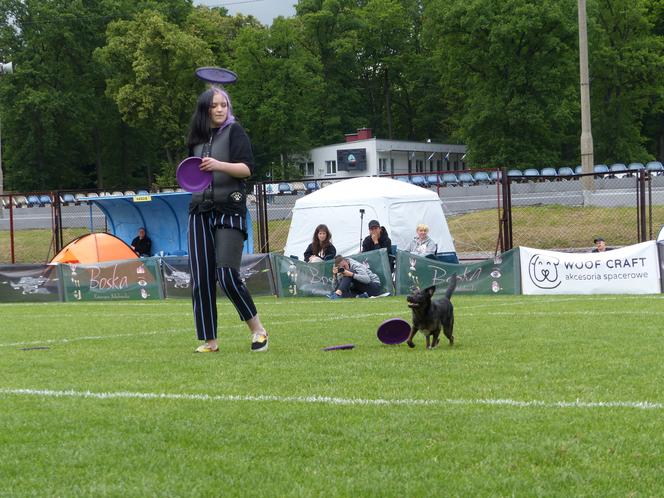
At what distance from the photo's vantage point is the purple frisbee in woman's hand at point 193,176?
794cm

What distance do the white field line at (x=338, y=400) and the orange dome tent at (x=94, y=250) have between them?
56.8 feet

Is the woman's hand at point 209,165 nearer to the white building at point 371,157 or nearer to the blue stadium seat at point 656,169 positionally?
the blue stadium seat at point 656,169

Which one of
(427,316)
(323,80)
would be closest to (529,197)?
(427,316)

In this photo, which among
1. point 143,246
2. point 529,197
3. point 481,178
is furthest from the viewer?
point 481,178

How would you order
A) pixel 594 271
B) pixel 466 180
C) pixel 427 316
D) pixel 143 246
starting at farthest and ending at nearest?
pixel 466 180 → pixel 143 246 → pixel 594 271 → pixel 427 316

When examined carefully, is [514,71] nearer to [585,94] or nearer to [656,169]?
[656,169]

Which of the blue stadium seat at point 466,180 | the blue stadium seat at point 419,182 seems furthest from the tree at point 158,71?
the blue stadium seat at point 419,182

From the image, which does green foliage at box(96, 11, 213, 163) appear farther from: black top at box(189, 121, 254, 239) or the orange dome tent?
black top at box(189, 121, 254, 239)

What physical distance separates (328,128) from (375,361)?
72.6 meters

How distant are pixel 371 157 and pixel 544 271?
54294mm

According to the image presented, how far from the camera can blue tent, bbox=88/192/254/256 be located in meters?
28.2

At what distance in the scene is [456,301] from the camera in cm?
1608

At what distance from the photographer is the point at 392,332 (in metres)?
8.95

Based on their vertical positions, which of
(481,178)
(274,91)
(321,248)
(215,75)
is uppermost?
(274,91)
